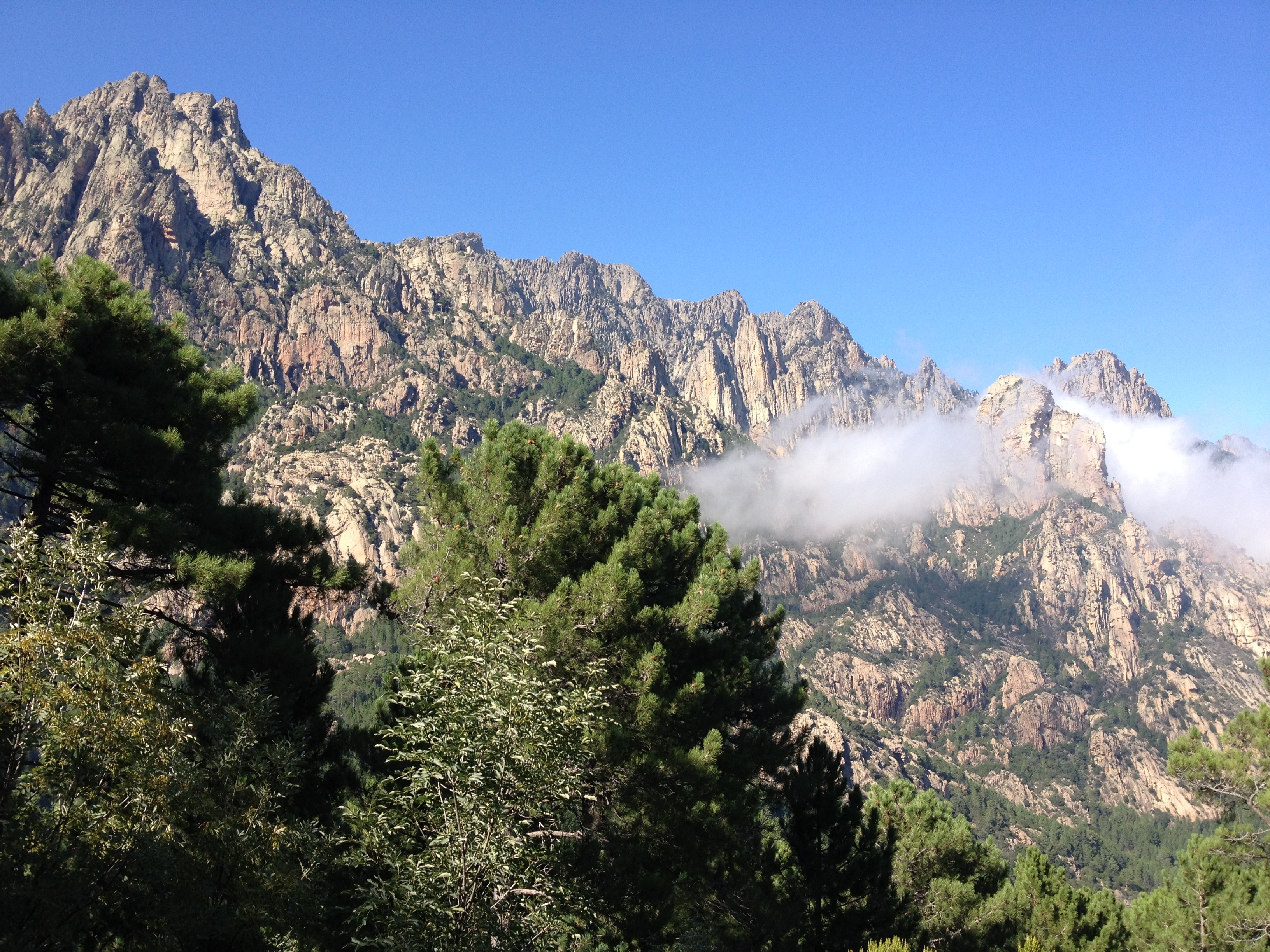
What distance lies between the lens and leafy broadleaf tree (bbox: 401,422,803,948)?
1698 cm

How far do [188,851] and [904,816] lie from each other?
23.2 meters

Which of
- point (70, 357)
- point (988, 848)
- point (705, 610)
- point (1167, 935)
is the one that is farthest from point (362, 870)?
point (988, 848)

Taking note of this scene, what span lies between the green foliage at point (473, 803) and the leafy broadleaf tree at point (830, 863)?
10.9m

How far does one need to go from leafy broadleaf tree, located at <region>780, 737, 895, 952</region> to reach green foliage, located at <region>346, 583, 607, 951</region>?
10890 mm

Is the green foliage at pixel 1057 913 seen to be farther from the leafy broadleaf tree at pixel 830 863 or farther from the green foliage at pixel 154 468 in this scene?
the green foliage at pixel 154 468

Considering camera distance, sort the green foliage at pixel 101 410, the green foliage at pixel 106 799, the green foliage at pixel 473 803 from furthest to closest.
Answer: the green foliage at pixel 101 410 < the green foliage at pixel 473 803 < the green foliage at pixel 106 799

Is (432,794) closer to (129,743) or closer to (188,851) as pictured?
(188,851)

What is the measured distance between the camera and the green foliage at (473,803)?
10664 millimetres

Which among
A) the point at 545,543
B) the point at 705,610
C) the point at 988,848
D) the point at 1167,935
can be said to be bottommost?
the point at 1167,935

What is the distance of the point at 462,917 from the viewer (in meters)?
10.7

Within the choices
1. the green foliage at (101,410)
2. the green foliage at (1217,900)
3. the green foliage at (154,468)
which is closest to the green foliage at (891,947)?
the green foliage at (154,468)

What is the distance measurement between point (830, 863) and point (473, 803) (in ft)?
49.7

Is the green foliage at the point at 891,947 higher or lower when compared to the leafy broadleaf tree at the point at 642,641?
lower

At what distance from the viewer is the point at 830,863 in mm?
22219
